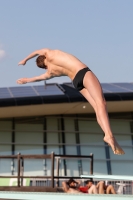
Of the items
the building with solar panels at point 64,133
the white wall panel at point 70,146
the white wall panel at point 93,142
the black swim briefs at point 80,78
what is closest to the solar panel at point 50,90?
the building with solar panels at point 64,133

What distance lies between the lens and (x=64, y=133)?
2194 centimetres

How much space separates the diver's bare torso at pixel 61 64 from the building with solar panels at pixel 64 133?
14970 mm

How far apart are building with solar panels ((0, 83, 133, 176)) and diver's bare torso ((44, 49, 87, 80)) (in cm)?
1497

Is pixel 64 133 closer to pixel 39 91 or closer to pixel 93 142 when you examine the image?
pixel 93 142

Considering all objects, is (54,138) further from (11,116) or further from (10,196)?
(10,196)

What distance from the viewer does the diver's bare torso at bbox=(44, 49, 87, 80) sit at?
4574mm

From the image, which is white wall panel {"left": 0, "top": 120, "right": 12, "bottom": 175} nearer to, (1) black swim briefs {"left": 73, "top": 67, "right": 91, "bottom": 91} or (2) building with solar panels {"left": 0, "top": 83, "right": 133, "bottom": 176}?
(2) building with solar panels {"left": 0, "top": 83, "right": 133, "bottom": 176}

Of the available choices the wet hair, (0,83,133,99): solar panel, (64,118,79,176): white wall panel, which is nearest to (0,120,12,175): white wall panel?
(0,83,133,99): solar panel

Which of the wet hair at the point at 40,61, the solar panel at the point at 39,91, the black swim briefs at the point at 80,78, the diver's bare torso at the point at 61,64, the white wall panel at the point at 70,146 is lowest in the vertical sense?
the black swim briefs at the point at 80,78

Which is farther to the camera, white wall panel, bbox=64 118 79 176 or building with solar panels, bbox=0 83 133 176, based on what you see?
white wall panel, bbox=64 118 79 176

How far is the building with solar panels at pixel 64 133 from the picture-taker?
20516mm

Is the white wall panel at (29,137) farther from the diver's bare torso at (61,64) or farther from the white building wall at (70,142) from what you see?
the diver's bare torso at (61,64)

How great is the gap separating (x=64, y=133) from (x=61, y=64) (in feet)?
57.0

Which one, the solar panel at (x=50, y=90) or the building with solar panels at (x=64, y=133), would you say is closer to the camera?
the solar panel at (x=50, y=90)
